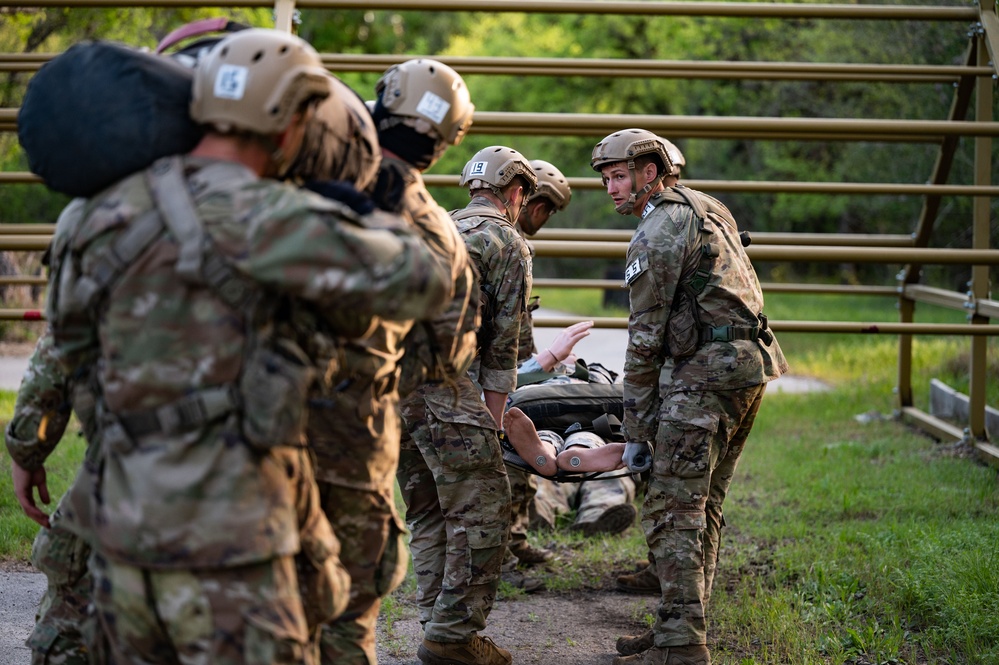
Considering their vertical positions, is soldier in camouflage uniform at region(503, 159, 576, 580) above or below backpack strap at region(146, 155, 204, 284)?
below

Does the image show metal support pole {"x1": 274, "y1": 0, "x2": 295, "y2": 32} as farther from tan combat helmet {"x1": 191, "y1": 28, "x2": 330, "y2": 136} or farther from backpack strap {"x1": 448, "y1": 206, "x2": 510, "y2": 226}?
tan combat helmet {"x1": 191, "y1": 28, "x2": 330, "y2": 136}

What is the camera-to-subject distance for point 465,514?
4238mm

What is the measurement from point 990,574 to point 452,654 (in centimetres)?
243

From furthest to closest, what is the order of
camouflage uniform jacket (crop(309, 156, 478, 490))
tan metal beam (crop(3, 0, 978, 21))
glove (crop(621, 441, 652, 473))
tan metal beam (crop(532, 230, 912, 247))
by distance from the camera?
tan metal beam (crop(532, 230, 912, 247)), tan metal beam (crop(3, 0, 978, 21)), glove (crop(621, 441, 652, 473)), camouflage uniform jacket (crop(309, 156, 478, 490))

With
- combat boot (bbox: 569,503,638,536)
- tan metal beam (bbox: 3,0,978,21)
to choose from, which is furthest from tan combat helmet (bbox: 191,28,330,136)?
combat boot (bbox: 569,503,638,536)

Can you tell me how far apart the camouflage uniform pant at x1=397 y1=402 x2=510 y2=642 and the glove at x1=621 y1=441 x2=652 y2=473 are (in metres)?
0.51

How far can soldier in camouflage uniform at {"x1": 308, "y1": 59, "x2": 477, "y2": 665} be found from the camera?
295 cm

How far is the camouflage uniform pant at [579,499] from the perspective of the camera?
630 centimetres

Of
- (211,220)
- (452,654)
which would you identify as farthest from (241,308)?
(452,654)

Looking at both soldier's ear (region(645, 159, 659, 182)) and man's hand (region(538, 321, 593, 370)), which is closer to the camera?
soldier's ear (region(645, 159, 659, 182))

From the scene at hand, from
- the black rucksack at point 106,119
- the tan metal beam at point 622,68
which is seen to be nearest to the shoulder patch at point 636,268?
the black rucksack at point 106,119

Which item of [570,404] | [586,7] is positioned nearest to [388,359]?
[570,404]

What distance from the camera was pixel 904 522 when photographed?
6148 millimetres

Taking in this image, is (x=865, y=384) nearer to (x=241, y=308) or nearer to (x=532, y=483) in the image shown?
(x=532, y=483)
